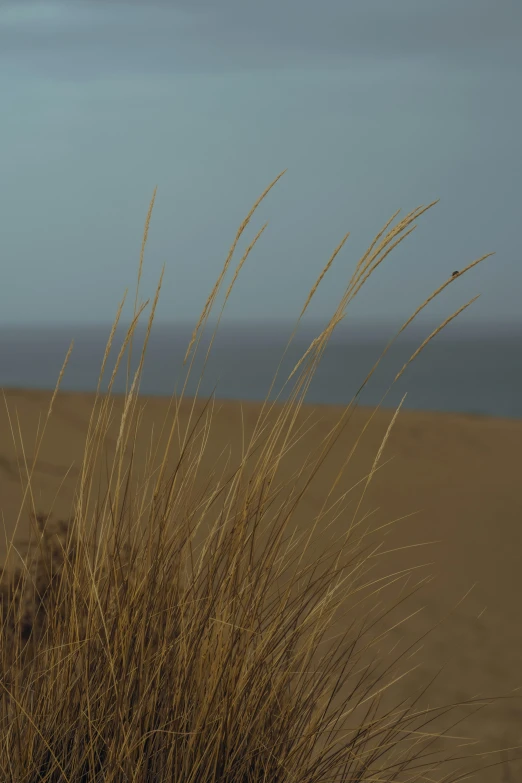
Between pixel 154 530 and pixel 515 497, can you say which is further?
pixel 515 497

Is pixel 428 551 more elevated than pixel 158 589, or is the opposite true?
pixel 158 589

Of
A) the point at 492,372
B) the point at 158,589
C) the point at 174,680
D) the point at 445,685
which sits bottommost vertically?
the point at 445,685

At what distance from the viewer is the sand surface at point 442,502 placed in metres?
2.94

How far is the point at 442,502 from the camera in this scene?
501 cm

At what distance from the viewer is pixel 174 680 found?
1268mm

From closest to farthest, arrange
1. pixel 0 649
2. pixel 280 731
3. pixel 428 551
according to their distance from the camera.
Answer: pixel 280 731 < pixel 0 649 < pixel 428 551

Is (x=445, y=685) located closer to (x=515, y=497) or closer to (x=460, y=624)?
(x=460, y=624)

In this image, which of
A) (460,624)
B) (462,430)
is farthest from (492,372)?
(460,624)

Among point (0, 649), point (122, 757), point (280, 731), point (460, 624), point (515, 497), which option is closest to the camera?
point (122, 757)

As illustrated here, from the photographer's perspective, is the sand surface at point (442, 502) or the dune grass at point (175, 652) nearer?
the dune grass at point (175, 652)

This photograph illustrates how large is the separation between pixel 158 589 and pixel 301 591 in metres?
0.26

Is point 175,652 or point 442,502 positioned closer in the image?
point 175,652

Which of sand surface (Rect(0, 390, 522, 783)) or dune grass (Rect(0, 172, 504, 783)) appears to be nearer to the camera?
dune grass (Rect(0, 172, 504, 783))

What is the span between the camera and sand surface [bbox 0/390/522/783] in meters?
2.94
